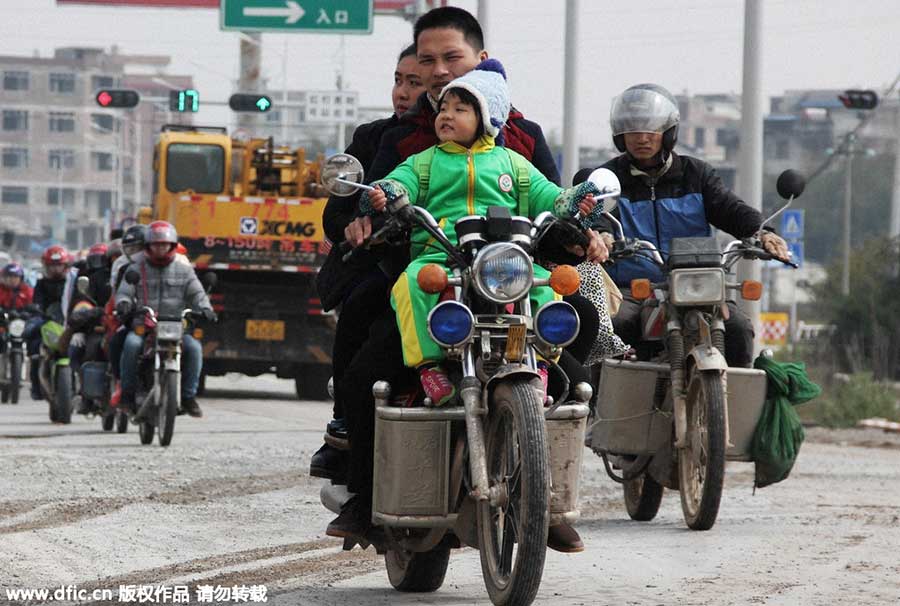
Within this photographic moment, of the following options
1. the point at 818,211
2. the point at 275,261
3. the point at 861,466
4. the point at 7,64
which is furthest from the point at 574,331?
the point at 7,64

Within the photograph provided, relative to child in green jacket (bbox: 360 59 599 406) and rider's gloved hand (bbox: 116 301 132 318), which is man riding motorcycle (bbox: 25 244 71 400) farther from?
child in green jacket (bbox: 360 59 599 406)

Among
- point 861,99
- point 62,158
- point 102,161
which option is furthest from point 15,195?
point 861,99

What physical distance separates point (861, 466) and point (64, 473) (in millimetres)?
5360

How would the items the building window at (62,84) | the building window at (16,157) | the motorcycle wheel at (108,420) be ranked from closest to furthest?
the motorcycle wheel at (108,420), the building window at (16,157), the building window at (62,84)

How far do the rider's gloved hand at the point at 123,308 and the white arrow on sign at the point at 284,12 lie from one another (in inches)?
688

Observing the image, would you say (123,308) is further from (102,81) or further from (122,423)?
(102,81)

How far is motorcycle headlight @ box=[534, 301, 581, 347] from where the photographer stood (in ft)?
20.6

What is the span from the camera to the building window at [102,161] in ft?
520

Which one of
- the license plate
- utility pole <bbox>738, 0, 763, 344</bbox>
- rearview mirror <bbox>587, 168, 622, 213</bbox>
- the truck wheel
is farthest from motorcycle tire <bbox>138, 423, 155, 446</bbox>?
the truck wheel

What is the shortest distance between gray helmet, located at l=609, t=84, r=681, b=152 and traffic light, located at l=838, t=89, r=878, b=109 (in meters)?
27.8

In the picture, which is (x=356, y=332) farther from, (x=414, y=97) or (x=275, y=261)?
(x=275, y=261)

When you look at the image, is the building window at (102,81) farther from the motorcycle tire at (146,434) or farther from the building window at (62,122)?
the motorcycle tire at (146,434)

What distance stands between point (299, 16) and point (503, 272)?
27.2 meters

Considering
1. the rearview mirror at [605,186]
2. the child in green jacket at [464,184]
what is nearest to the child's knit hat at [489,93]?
the child in green jacket at [464,184]
